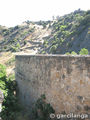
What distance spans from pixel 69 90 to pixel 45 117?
2.12 metres

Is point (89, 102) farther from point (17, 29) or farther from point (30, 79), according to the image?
point (17, 29)

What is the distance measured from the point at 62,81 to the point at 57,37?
3641 cm

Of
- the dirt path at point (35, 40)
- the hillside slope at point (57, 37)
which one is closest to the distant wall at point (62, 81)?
the hillside slope at point (57, 37)

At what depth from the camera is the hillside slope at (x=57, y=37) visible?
3014 centimetres

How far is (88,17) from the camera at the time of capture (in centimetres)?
3347

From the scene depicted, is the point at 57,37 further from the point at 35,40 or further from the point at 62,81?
the point at 62,81

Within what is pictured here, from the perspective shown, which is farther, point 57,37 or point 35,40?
point 35,40

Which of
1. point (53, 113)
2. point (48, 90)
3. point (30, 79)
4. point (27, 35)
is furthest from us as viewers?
point (27, 35)

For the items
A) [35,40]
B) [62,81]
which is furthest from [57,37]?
[62,81]

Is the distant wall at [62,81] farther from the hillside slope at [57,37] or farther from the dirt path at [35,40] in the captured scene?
the dirt path at [35,40]

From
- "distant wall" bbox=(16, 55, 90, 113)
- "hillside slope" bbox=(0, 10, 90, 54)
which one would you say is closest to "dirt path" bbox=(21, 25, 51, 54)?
"hillside slope" bbox=(0, 10, 90, 54)

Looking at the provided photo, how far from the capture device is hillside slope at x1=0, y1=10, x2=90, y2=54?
1187 inches

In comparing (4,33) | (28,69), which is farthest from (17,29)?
(28,69)

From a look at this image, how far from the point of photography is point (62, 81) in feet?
22.3
